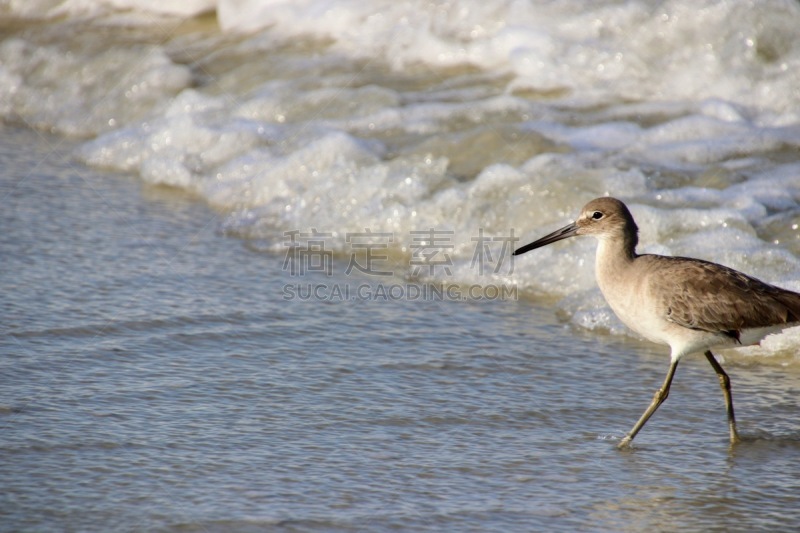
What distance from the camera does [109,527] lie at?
11.1 ft

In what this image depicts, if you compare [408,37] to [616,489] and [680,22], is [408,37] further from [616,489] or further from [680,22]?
[616,489]

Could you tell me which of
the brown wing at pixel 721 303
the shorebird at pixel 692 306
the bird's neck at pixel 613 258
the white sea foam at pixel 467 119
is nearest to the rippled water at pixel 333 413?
the shorebird at pixel 692 306

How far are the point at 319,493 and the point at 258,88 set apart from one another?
19.2 ft

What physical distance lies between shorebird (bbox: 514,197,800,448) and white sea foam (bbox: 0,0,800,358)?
1053 millimetres

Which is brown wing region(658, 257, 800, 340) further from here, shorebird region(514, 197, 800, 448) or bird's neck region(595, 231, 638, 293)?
bird's neck region(595, 231, 638, 293)

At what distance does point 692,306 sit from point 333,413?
1.53m

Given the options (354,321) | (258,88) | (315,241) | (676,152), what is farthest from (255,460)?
(258,88)

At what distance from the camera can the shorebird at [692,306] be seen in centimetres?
428

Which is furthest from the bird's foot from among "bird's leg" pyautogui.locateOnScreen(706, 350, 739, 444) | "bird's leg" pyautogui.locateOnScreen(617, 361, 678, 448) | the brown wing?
the brown wing

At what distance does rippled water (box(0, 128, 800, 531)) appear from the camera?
142 inches

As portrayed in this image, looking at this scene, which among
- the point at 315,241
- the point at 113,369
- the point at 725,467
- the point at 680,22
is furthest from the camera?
the point at 680,22

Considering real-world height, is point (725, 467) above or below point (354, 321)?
below

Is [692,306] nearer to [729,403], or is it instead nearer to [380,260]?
[729,403]

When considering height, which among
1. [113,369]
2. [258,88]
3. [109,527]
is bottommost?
[109,527]
